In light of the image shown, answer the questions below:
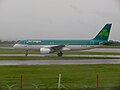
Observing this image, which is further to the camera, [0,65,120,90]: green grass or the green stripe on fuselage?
the green stripe on fuselage

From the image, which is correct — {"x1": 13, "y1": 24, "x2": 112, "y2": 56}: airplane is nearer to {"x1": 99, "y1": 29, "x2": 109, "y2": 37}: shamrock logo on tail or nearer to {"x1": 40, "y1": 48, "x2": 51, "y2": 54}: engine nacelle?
{"x1": 99, "y1": 29, "x2": 109, "y2": 37}: shamrock logo on tail

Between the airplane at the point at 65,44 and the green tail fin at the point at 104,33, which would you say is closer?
the airplane at the point at 65,44

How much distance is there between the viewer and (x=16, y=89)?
41.7ft

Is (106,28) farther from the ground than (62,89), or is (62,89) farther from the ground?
(106,28)

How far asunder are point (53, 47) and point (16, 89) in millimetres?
33693

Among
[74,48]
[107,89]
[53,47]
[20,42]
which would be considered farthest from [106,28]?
[107,89]

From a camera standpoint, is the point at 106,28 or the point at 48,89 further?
the point at 106,28

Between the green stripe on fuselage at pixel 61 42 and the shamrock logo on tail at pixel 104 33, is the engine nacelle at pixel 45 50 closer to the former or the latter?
the green stripe on fuselage at pixel 61 42

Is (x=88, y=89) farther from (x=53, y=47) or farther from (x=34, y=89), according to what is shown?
(x=53, y=47)

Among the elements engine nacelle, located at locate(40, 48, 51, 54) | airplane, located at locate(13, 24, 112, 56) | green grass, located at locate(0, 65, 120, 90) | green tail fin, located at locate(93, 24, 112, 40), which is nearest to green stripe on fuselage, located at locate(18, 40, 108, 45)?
airplane, located at locate(13, 24, 112, 56)

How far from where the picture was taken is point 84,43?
46688 mm

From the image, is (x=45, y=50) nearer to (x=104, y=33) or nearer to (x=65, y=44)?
(x=65, y=44)

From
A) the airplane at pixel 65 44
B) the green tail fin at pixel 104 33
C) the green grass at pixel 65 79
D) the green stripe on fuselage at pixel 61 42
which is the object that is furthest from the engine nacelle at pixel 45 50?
the green grass at pixel 65 79

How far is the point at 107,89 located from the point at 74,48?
112 ft
